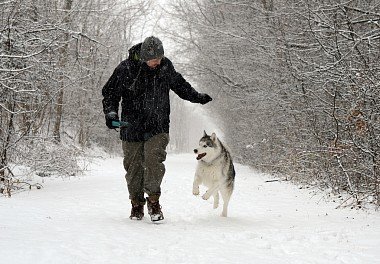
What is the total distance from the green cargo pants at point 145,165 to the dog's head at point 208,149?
97cm

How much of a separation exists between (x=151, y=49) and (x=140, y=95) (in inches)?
21.6

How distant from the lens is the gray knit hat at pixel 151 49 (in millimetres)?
4508

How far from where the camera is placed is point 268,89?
13.3 meters

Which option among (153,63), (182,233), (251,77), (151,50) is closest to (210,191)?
(182,233)

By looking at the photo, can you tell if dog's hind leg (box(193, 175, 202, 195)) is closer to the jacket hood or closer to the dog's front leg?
the dog's front leg

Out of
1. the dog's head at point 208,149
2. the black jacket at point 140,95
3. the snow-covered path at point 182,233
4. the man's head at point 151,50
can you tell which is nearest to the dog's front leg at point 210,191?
the snow-covered path at point 182,233

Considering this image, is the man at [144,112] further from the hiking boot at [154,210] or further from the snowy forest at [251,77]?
the snowy forest at [251,77]

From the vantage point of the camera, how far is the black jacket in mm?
4688

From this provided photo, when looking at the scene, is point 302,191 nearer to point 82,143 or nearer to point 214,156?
point 214,156

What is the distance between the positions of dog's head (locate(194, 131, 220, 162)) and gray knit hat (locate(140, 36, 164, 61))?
1612mm

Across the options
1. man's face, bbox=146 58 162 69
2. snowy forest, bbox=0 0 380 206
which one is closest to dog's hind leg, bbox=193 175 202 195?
man's face, bbox=146 58 162 69

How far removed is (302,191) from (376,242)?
5.29 m

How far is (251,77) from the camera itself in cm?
1409

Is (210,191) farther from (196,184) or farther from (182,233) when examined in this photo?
(182,233)
